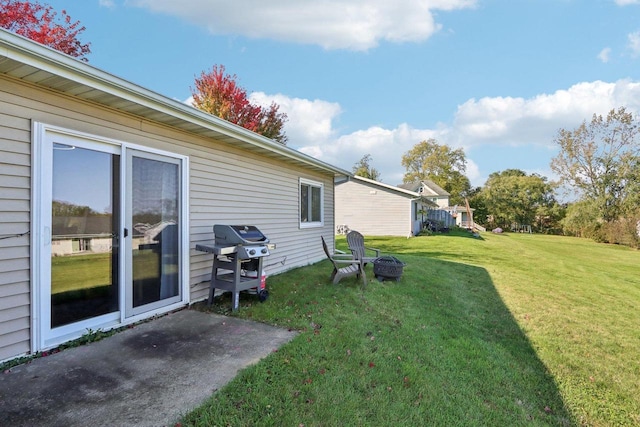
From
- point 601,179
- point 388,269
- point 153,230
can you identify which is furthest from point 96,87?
point 601,179

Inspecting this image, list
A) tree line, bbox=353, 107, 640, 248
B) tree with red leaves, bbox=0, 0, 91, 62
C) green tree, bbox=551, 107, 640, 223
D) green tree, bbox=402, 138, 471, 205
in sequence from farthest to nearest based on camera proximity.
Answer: green tree, bbox=402, 138, 471, 205 → green tree, bbox=551, 107, 640, 223 → tree line, bbox=353, 107, 640, 248 → tree with red leaves, bbox=0, 0, 91, 62

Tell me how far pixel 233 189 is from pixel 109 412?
3.69 meters

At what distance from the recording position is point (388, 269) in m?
5.96

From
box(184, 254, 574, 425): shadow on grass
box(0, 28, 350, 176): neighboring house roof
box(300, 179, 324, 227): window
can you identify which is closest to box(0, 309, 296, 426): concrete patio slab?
box(184, 254, 574, 425): shadow on grass

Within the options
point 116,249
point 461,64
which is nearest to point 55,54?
point 116,249

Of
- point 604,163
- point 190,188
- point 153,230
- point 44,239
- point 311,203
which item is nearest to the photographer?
point 44,239

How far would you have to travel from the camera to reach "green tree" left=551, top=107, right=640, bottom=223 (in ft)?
74.7

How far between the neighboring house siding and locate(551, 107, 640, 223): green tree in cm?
1754

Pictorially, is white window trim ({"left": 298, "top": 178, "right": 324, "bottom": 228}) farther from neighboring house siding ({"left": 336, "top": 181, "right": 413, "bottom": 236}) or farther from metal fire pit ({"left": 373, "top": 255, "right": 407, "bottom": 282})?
neighboring house siding ({"left": 336, "top": 181, "right": 413, "bottom": 236})

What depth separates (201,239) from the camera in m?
4.50

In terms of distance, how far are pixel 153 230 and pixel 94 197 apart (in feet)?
2.44

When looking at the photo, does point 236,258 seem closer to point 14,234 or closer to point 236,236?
point 236,236

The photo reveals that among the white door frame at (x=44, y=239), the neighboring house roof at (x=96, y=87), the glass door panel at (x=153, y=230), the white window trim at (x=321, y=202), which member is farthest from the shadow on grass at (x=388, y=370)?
the white window trim at (x=321, y=202)

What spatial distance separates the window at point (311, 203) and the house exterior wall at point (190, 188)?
186 mm
